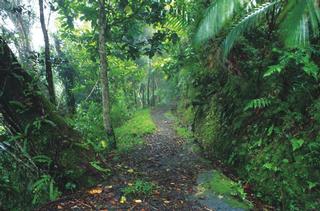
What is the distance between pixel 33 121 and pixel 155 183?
2.27 meters

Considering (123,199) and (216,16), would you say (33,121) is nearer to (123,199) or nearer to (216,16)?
(123,199)

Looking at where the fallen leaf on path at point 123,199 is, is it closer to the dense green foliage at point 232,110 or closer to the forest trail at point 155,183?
the forest trail at point 155,183

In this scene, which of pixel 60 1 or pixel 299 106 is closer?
pixel 299 106

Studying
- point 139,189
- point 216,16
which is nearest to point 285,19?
point 216,16

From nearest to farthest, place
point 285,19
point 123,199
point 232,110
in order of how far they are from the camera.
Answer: point 285,19 → point 123,199 → point 232,110

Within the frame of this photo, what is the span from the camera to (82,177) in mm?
4492

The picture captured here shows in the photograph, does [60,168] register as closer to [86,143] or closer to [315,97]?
[86,143]

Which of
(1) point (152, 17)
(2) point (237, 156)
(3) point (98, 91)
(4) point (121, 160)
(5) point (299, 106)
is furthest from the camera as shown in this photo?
(3) point (98, 91)

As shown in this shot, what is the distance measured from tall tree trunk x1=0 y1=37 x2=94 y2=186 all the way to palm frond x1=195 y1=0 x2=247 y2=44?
8.56 ft

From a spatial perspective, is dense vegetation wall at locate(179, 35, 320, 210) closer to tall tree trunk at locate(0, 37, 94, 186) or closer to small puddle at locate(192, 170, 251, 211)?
small puddle at locate(192, 170, 251, 211)

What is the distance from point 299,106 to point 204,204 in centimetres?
259

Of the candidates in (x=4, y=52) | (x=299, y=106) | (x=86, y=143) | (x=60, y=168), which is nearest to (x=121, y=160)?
(x=86, y=143)

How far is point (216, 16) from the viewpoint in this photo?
3.82 metres

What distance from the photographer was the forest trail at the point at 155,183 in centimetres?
405
